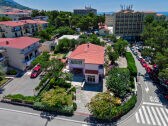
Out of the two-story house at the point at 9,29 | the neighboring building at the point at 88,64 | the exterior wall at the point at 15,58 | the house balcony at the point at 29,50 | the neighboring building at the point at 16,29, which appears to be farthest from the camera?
the neighboring building at the point at 16,29

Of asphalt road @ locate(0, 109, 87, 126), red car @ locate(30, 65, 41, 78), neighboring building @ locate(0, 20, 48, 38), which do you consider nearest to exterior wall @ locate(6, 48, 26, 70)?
red car @ locate(30, 65, 41, 78)

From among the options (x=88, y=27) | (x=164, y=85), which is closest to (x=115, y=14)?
(x=88, y=27)

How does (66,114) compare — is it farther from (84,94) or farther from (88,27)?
(88,27)

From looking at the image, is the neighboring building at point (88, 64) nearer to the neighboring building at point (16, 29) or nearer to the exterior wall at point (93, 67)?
the exterior wall at point (93, 67)

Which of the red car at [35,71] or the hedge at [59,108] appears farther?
the red car at [35,71]

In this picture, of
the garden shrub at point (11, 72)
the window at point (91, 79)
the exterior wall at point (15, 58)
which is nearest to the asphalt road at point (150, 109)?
the window at point (91, 79)

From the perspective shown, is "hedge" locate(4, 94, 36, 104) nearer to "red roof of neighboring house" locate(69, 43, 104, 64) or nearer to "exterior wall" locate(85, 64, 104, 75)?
"exterior wall" locate(85, 64, 104, 75)

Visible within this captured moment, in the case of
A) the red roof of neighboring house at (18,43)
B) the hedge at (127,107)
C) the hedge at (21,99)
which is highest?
the red roof of neighboring house at (18,43)
